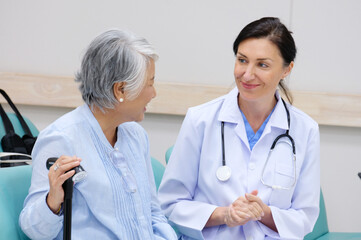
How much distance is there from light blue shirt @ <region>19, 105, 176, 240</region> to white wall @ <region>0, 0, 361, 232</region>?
1438mm

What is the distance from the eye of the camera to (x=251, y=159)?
6.72 ft

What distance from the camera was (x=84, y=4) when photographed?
3.10 meters

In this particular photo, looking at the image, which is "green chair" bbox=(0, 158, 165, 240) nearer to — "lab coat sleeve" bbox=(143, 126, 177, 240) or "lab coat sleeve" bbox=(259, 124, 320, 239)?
"lab coat sleeve" bbox=(143, 126, 177, 240)

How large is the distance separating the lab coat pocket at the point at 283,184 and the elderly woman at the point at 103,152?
0.55 m

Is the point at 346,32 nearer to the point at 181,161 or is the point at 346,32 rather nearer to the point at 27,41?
the point at 181,161

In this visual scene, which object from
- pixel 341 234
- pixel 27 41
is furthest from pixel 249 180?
pixel 27 41

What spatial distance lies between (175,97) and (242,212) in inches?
51.2

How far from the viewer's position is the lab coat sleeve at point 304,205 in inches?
77.9

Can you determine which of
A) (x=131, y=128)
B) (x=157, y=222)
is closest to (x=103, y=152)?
(x=131, y=128)

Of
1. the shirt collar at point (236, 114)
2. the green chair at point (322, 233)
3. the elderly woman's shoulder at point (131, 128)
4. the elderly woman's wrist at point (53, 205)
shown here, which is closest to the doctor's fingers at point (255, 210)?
the shirt collar at point (236, 114)

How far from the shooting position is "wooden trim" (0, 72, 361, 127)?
3037 millimetres

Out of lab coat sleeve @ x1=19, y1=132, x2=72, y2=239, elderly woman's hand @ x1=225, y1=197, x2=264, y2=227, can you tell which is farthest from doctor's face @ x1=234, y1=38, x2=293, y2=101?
lab coat sleeve @ x1=19, y1=132, x2=72, y2=239

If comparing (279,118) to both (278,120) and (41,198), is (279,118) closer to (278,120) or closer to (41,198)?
(278,120)

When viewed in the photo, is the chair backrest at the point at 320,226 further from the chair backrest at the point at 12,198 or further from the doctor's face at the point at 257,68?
the chair backrest at the point at 12,198
